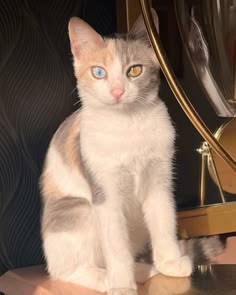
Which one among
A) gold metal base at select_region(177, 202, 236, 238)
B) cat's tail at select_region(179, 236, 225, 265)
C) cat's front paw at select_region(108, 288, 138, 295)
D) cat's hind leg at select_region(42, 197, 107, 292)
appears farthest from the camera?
gold metal base at select_region(177, 202, 236, 238)

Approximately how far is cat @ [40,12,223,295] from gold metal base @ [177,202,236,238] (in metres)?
0.19

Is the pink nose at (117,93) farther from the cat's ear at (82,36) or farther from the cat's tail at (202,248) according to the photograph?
the cat's tail at (202,248)

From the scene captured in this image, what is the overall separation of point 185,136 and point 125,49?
0.37m

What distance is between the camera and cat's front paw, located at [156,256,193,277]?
1.10 meters

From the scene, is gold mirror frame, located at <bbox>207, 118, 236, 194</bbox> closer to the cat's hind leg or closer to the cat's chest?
the cat's chest

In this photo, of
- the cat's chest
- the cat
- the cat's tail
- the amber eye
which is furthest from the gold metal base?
the amber eye

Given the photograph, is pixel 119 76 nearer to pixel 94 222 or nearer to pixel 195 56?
pixel 195 56

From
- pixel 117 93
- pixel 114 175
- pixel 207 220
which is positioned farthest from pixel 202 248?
pixel 117 93

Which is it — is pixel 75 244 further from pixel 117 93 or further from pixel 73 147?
pixel 117 93

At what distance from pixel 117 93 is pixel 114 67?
5 cm

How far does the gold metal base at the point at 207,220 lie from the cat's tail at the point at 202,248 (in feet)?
0.11

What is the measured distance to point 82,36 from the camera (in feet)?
3.53

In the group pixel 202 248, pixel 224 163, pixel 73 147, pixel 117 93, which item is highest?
pixel 117 93

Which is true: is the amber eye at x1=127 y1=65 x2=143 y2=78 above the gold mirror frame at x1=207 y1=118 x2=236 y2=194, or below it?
above
